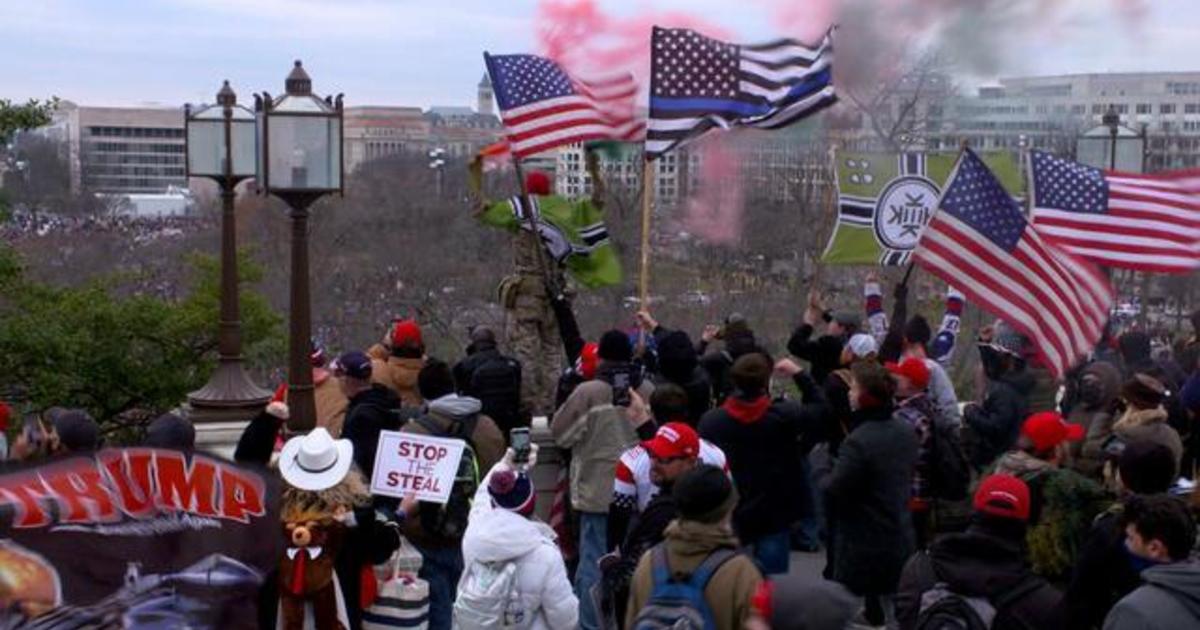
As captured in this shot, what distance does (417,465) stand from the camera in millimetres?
6887

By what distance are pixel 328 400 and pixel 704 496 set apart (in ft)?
16.3

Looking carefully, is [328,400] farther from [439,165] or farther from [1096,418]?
[439,165]

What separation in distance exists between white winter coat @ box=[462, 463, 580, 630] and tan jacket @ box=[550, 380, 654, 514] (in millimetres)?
2124

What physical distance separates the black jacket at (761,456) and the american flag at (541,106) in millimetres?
3810

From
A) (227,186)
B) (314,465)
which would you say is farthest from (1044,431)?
(227,186)

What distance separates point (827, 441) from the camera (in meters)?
8.46

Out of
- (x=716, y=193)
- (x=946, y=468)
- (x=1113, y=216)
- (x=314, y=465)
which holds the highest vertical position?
(x=716, y=193)

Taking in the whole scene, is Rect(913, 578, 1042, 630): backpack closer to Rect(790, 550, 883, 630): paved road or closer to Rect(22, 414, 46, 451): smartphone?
Rect(790, 550, 883, 630): paved road

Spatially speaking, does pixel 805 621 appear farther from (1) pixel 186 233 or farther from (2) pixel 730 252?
(1) pixel 186 233

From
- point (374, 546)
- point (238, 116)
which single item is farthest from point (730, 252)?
point (374, 546)

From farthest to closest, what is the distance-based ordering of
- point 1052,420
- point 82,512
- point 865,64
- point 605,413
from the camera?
point 865,64 → point 605,413 → point 1052,420 → point 82,512

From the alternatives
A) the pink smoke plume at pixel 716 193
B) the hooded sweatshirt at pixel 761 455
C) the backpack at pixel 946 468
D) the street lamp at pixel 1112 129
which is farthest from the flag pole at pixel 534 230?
the street lamp at pixel 1112 129

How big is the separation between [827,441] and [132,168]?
159 metres

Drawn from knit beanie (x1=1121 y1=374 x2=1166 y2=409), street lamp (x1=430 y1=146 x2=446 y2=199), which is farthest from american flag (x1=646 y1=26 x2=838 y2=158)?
street lamp (x1=430 y1=146 x2=446 y2=199)
